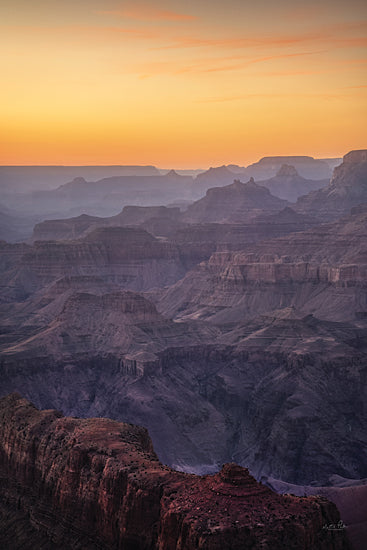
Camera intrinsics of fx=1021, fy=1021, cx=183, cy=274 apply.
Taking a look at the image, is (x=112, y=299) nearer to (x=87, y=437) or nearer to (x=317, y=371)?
(x=317, y=371)

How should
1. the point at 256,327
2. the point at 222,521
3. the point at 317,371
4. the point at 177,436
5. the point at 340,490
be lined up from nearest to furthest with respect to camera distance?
the point at 222,521 → the point at 340,490 → the point at 177,436 → the point at 317,371 → the point at 256,327

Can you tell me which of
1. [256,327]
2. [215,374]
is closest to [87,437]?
[215,374]

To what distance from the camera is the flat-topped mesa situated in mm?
56469

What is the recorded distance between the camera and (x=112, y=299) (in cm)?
16088

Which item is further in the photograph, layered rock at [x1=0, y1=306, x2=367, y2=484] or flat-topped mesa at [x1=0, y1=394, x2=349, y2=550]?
layered rock at [x1=0, y1=306, x2=367, y2=484]

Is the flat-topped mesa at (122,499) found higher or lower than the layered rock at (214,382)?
higher

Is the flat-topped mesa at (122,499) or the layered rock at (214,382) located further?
the layered rock at (214,382)

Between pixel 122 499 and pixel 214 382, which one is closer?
pixel 122 499

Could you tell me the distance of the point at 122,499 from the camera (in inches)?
2591

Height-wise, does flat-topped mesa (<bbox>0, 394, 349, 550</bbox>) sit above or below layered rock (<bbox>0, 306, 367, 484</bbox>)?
above

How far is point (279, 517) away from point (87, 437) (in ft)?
70.6

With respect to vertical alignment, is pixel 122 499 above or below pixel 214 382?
above

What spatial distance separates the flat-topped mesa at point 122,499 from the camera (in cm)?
5647

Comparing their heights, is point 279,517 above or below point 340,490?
above
